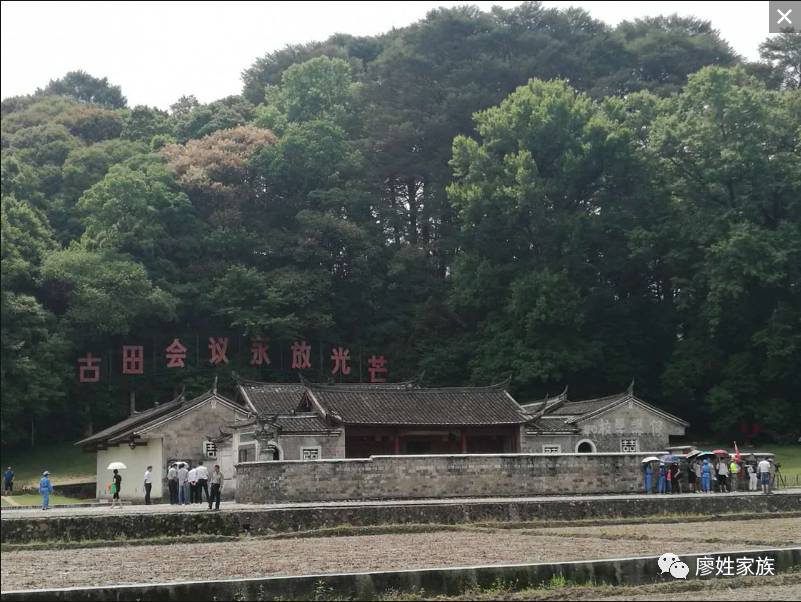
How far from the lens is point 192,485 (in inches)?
1214

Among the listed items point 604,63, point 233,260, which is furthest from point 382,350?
point 604,63

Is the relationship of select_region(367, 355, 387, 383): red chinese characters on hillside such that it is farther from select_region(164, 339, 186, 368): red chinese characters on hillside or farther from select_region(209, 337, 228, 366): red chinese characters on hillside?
select_region(164, 339, 186, 368): red chinese characters on hillside

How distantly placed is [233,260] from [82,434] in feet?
35.6

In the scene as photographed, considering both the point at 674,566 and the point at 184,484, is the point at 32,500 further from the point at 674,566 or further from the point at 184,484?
the point at 674,566

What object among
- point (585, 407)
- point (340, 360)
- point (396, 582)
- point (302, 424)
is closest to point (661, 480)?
point (585, 407)

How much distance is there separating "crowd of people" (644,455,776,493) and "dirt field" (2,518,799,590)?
6486mm

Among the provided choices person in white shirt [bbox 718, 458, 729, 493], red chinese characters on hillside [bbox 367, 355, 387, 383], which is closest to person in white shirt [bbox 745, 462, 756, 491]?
person in white shirt [bbox 718, 458, 729, 493]

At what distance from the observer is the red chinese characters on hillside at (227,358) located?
Answer: 4838 centimetres

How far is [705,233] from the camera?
153ft

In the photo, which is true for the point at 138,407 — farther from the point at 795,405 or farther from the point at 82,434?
the point at 795,405

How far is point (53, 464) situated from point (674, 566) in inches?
1426

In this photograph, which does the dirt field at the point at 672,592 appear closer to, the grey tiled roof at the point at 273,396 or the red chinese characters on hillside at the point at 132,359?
the grey tiled roof at the point at 273,396

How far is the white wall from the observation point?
37.9 m

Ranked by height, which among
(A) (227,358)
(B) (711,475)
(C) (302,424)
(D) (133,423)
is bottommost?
(B) (711,475)
